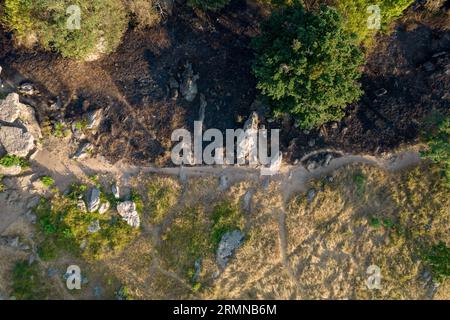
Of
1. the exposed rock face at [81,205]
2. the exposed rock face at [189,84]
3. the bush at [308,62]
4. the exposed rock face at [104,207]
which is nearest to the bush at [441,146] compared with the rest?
the bush at [308,62]

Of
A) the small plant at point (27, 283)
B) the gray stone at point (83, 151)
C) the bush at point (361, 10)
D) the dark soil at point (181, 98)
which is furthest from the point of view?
the dark soil at point (181, 98)

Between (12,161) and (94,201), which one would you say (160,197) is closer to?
(94,201)

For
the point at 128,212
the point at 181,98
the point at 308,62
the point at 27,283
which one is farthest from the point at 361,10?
the point at 27,283

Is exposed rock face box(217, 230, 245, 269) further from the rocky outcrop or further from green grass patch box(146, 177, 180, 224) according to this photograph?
the rocky outcrop

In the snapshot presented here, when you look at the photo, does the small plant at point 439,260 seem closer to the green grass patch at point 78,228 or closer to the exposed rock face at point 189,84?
the exposed rock face at point 189,84

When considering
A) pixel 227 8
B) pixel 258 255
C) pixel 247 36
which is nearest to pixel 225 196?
pixel 258 255

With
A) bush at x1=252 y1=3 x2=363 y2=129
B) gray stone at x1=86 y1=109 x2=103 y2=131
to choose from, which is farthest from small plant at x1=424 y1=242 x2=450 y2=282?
gray stone at x1=86 y1=109 x2=103 y2=131

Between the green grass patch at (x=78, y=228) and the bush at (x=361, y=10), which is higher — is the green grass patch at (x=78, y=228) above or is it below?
below
